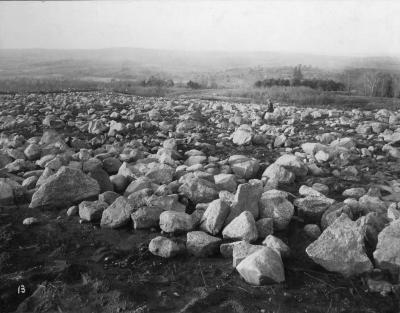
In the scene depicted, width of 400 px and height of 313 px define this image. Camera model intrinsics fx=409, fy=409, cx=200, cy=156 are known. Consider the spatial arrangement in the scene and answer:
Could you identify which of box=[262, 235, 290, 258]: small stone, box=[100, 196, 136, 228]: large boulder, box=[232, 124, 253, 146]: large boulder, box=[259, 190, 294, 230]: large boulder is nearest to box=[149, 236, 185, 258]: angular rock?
box=[100, 196, 136, 228]: large boulder

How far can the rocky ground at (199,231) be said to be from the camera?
11.8 ft

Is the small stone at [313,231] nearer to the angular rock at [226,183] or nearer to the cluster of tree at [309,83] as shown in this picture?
the angular rock at [226,183]

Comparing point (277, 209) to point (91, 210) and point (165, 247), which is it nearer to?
point (165, 247)

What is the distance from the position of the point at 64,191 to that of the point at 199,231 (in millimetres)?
2157

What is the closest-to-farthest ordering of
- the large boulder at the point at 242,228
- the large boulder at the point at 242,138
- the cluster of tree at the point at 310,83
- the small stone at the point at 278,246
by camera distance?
the small stone at the point at 278,246
the large boulder at the point at 242,228
the large boulder at the point at 242,138
the cluster of tree at the point at 310,83

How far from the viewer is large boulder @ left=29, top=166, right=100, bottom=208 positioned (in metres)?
5.52

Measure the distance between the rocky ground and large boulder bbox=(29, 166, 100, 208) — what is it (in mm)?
14

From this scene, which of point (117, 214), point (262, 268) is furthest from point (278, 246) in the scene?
point (117, 214)

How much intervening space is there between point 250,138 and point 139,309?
6.20 metres

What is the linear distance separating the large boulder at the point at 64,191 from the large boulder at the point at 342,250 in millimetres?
3084


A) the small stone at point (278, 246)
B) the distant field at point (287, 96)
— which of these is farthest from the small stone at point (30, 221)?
the distant field at point (287, 96)

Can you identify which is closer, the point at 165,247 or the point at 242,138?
the point at 165,247

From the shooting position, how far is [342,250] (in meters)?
4.01

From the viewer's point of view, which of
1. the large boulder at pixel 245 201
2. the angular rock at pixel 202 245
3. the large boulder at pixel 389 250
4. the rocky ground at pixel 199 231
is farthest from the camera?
the large boulder at pixel 245 201
